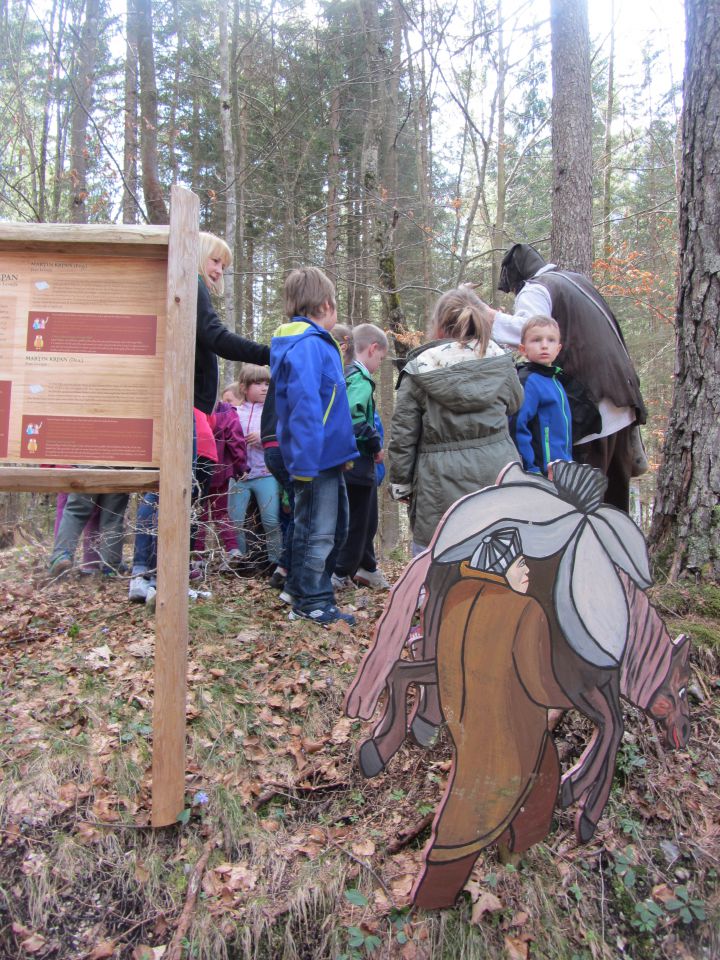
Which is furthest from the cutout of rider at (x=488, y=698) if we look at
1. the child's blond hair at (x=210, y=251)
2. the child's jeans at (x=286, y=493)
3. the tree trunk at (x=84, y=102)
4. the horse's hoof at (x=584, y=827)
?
the tree trunk at (x=84, y=102)

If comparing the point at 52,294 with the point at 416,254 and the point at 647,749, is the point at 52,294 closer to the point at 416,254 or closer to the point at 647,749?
the point at 647,749

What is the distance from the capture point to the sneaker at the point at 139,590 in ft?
14.8

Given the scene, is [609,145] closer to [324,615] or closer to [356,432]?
[356,432]

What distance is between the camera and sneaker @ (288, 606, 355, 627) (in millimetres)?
4051

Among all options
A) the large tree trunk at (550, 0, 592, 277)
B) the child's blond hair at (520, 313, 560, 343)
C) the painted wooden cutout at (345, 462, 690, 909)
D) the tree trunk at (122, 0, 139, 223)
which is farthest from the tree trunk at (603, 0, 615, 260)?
the painted wooden cutout at (345, 462, 690, 909)

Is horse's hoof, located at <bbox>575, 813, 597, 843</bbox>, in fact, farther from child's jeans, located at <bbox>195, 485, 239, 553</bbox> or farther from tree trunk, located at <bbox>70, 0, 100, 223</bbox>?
tree trunk, located at <bbox>70, 0, 100, 223</bbox>

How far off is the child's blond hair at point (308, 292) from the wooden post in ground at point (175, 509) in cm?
140

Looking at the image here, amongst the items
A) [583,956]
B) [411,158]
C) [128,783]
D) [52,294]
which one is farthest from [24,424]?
[411,158]

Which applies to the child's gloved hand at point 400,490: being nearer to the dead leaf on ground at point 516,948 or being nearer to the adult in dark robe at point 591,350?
the adult in dark robe at point 591,350

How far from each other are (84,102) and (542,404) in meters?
8.52

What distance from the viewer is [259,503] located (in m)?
5.41

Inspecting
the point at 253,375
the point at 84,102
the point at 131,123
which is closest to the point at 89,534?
the point at 253,375

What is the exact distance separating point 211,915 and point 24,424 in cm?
200

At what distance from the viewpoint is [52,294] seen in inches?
101
